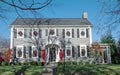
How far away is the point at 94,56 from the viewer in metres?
31.2

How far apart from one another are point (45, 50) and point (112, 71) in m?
16.0

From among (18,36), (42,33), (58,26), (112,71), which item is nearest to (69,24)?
(58,26)

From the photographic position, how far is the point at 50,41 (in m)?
31.9

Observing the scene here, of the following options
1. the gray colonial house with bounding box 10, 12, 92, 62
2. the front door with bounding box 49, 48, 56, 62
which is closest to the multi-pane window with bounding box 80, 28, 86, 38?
the gray colonial house with bounding box 10, 12, 92, 62

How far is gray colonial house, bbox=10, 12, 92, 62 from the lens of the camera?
104ft

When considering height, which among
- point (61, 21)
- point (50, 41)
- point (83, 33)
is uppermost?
point (61, 21)

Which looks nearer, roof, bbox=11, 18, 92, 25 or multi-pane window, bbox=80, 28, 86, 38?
multi-pane window, bbox=80, 28, 86, 38

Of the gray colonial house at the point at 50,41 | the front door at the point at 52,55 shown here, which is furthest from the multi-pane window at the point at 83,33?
the front door at the point at 52,55

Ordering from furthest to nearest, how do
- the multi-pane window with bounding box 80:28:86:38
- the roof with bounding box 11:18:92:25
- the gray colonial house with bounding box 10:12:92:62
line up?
the roof with bounding box 11:18:92:25
the multi-pane window with bounding box 80:28:86:38
the gray colonial house with bounding box 10:12:92:62

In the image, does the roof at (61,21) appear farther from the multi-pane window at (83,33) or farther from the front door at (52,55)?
the front door at (52,55)

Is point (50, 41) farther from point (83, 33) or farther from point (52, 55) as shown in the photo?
point (83, 33)

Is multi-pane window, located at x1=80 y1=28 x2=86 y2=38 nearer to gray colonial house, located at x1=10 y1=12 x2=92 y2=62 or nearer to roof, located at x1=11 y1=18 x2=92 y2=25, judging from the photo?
gray colonial house, located at x1=10 y1=12 x2=92 y2=62

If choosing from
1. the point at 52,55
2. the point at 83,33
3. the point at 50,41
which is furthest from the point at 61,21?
the point at 52,55

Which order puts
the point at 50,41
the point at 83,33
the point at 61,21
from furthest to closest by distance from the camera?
the point at 61,21
the point at 83,33
the point at 50,41
